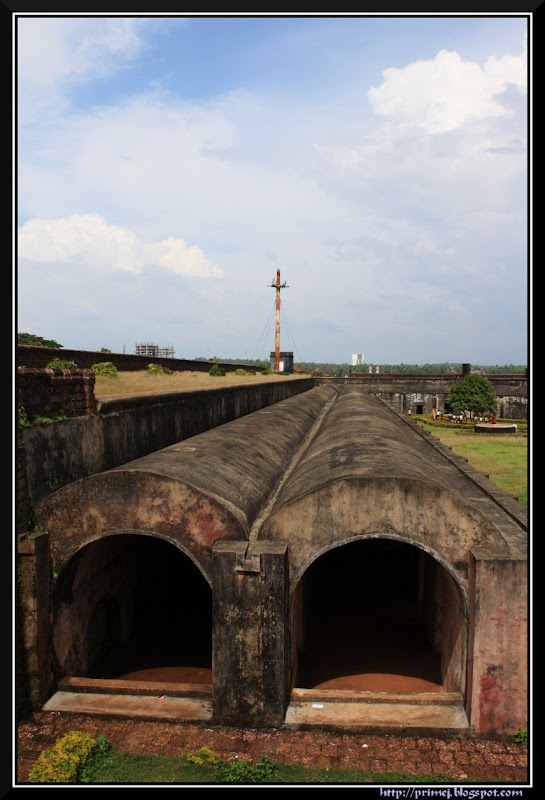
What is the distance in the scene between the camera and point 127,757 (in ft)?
16.0

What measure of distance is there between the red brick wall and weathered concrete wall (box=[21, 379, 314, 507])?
0.53 feet

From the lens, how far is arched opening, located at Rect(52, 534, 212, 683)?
20.0 feet

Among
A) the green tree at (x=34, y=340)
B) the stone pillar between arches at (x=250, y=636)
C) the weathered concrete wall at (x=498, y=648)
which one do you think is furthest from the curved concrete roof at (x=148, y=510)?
the green tree at (x=34, y=340)

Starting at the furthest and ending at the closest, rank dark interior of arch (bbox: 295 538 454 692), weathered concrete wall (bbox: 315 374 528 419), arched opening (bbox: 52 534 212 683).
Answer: weathered concrete wall (bbox: 315 374 528 419) < dark interior of arch (bbox: 295 538 454 692) < arched opening (bbox: 52 534 212 683)

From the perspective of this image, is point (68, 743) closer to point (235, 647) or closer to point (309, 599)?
point (235, 647)

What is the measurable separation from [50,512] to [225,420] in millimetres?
6974

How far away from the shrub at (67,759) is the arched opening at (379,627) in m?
2.38

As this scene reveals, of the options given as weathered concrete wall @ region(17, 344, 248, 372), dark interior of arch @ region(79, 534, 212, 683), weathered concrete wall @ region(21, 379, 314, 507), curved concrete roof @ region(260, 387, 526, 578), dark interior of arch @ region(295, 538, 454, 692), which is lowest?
dark interior of arch @ region(295, 538, 454, 692)

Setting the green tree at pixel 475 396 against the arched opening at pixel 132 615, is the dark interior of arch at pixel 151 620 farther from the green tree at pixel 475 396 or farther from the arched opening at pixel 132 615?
the green tree at pixel 475 396

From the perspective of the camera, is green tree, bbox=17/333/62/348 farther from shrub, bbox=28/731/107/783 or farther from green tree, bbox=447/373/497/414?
green tree, bbox=447/373/497/414

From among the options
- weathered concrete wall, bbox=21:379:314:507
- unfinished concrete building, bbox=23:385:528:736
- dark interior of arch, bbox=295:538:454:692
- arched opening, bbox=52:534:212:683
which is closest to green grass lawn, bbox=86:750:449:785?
unfinished concrete building, bbox=23:385:528:736

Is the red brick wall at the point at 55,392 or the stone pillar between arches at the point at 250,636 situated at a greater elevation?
the red brick wall at the point at 55,392

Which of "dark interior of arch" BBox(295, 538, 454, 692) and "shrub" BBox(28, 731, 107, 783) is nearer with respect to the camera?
"shrub" BBox(28, 731, 107, 783)

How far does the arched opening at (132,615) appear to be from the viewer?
20.0 ft
